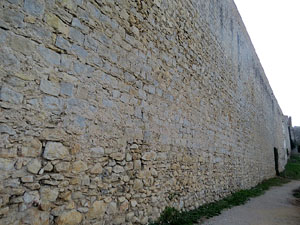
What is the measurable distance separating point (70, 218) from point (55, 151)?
72 centimetres

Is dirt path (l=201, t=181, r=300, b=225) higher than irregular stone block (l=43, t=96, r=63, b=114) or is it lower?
lower

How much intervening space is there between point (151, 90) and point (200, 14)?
3.14m

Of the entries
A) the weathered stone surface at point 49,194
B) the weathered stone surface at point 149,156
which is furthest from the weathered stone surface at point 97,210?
the weathered stone surface at point 149,156

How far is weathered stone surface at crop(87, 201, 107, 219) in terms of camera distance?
8.75ft

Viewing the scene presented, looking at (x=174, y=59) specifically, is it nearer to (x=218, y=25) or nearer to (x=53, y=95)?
(x=53, y=95)

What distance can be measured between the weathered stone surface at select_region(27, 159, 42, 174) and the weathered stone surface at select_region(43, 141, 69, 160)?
9 centimetres

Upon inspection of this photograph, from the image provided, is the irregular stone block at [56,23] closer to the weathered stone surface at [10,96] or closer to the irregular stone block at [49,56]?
the irregular stone block at [49,56]

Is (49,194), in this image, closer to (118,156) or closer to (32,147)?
(32,147)

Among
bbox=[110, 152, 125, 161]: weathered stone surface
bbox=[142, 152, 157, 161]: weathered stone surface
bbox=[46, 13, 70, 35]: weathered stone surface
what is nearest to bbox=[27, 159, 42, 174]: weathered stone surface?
bbox=[110, 152, 125, 161]: weathered stone surface

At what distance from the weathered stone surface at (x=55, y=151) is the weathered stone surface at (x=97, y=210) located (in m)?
0.72

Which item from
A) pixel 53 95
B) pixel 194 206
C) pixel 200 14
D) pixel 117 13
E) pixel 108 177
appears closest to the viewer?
pixel 53 95

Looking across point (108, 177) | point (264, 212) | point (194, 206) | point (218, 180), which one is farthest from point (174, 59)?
point (264, 212)

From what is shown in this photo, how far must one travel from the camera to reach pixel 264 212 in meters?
5.43

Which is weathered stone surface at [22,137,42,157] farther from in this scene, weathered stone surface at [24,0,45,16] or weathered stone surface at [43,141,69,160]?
weathered stone surface at [24,0,45,16]
